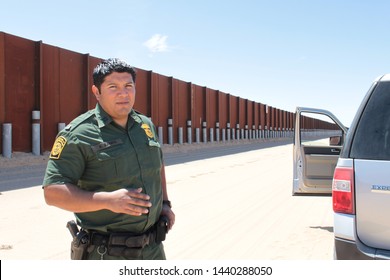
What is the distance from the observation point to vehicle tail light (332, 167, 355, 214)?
2.49 metres

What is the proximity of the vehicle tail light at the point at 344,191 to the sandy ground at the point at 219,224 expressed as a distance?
69.1 inches

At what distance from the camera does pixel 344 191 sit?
8.29ft

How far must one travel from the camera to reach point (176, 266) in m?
2.43

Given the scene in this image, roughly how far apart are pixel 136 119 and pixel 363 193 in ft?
4.64

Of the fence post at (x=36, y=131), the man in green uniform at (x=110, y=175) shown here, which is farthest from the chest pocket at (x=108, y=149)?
the fence post at (x=36, y=131)

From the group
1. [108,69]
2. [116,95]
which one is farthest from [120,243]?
[108,69]

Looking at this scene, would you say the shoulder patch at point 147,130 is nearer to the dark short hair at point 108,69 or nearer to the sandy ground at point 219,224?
the dark short hair at point 108,69

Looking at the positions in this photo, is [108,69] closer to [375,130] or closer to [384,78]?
[375,130]

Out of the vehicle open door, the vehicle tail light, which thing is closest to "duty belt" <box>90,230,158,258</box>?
the vehicle tail light

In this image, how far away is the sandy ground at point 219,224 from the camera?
4.35 m

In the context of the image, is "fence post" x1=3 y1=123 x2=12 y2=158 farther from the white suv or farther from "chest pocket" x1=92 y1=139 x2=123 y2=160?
the white suv

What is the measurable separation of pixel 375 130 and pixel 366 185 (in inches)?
13.5

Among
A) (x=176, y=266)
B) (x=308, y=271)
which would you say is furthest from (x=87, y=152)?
(x=308, y=271)

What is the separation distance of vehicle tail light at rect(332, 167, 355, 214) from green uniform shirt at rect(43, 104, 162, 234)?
118 centimetres
